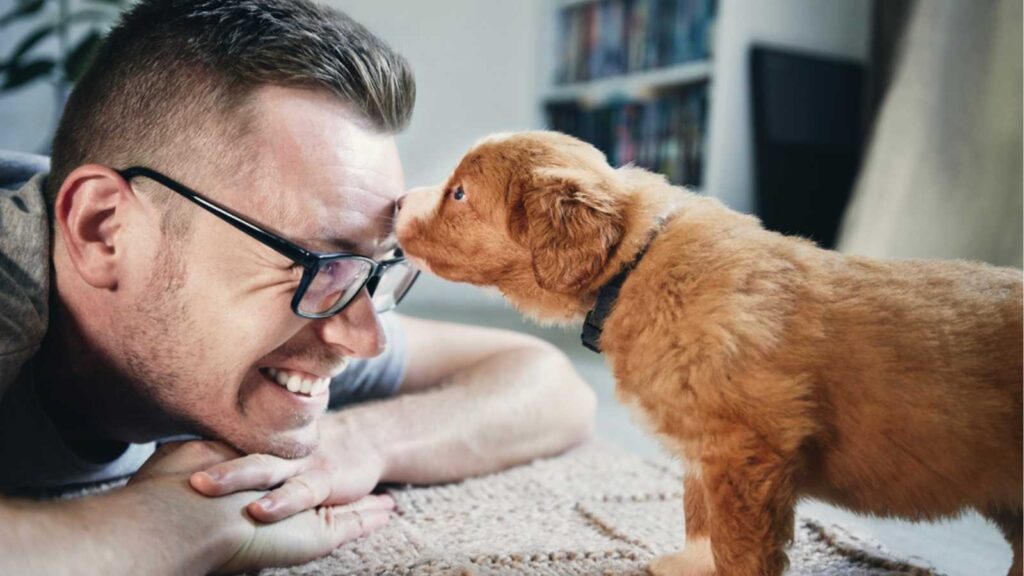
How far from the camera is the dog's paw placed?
3.20 ft

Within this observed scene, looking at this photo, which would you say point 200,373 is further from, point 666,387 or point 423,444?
point 666,387

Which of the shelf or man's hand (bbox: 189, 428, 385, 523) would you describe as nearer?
man's hand (bbox: 189, 428, 385, 523)

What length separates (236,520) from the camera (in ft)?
3.48

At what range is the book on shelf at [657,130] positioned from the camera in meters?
3.41

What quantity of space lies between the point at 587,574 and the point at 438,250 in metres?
0.45

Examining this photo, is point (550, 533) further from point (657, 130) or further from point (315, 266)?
point (657, 130)

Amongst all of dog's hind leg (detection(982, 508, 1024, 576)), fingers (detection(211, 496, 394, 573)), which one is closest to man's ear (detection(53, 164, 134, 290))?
fingers (detection(211, 496, 394, 573))

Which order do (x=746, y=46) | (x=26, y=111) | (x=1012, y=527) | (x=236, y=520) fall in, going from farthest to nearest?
(x=26, y=111)
(x=746, y=46)
(x=236, y=520)
(x=1012, y=527)

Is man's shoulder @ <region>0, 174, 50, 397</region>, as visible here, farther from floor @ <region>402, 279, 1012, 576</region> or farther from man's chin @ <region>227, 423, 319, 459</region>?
floor @ <region>402, 279, 1012, 576</region>

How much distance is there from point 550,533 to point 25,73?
294 cm

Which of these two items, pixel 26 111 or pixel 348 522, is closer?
pixel 348 522

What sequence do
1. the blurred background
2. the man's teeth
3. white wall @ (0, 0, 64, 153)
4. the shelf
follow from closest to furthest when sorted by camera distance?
the man's teeth
the blurred background
the shelf
white wall @ (0, 0, 64, 153)

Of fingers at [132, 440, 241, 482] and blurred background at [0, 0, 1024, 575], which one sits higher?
blurred background at [0, 0, 1024, 575]

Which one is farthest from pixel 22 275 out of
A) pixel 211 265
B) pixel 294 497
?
pixel 294 497
